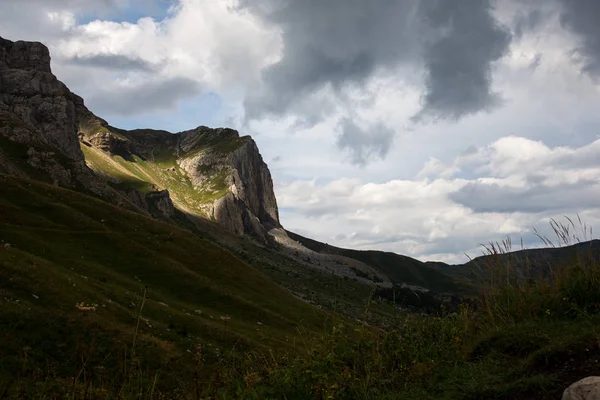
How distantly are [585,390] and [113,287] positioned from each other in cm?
4816

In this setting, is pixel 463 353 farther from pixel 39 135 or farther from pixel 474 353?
pixel 39 135

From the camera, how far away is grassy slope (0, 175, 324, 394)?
29.3 meters

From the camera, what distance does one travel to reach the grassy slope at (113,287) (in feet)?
96.1

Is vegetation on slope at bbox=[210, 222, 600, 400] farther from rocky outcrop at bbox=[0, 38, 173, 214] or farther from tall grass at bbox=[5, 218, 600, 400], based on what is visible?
rocky outcrop at bbox=[0, 38, 173, 214]

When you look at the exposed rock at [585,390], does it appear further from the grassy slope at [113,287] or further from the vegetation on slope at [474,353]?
the grassy slope at [113,287]

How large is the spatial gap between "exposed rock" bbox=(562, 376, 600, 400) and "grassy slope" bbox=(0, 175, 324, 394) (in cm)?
1038

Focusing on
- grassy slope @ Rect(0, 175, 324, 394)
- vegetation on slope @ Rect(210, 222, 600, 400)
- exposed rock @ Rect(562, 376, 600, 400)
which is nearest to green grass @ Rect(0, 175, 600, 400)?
vegetation on slope @ Rect(210, 222, 600, 400)

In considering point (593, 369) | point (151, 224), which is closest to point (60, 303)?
point (593, 369)

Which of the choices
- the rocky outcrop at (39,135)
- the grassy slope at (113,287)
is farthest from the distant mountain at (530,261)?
the rocky outcrop at (39,135)

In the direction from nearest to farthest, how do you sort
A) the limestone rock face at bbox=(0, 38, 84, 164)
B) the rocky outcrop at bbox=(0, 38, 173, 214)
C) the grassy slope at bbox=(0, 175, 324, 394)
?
the grassy slope at bbox=(0, 175, 324, 394) < the rocky outcrop at bbox=(0, 38, 173, 214) < the limestone rock face at bbox=(0, 38, 84, 164)

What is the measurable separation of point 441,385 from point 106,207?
8421 centimetres

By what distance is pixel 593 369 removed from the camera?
658 centimetres

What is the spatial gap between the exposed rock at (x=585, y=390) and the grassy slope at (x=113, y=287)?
10382 millimetres

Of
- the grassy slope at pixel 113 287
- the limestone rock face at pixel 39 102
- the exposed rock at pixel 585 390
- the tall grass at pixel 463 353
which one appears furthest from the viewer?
the limestone rock face at pixel 39 102
